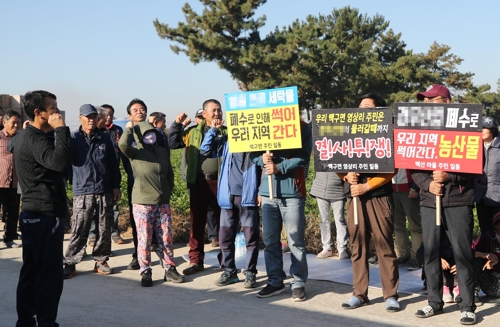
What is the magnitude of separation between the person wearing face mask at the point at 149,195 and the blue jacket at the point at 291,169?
1.49 metres

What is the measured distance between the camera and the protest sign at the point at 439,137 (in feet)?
20.4

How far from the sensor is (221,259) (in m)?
8.41

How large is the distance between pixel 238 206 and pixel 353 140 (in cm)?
202

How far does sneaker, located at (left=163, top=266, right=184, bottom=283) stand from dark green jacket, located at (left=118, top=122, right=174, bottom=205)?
868 mm

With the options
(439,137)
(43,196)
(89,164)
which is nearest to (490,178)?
(439,137)

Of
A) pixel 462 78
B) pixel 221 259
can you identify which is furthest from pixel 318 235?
pixel 462 78

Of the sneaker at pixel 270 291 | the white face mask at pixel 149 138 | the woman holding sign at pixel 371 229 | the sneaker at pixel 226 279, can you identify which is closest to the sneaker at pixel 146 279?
the sneaker at pixel 226 279

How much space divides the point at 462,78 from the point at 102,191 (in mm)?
53674

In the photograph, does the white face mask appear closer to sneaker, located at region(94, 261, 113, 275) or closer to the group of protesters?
the group of protesters

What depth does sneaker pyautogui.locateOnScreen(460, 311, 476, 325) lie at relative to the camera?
6102 mm

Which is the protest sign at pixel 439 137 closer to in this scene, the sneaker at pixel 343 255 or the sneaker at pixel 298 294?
the sneaker at pixel 298 294

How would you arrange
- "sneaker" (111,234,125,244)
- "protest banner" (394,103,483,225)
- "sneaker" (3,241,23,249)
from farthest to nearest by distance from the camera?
"sneaker" (111,234,125,244) < "sneaker" (3,241,23,249) < "protest banner" (394,103,483,225)

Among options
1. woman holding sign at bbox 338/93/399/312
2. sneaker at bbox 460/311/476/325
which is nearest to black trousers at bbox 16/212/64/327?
woman holding sign at bbox 338/93/399/312

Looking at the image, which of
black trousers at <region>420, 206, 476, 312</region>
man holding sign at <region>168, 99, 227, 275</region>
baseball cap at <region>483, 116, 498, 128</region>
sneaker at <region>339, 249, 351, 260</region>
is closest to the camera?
black trousers at <region>420, 206, 476, 312</region>
